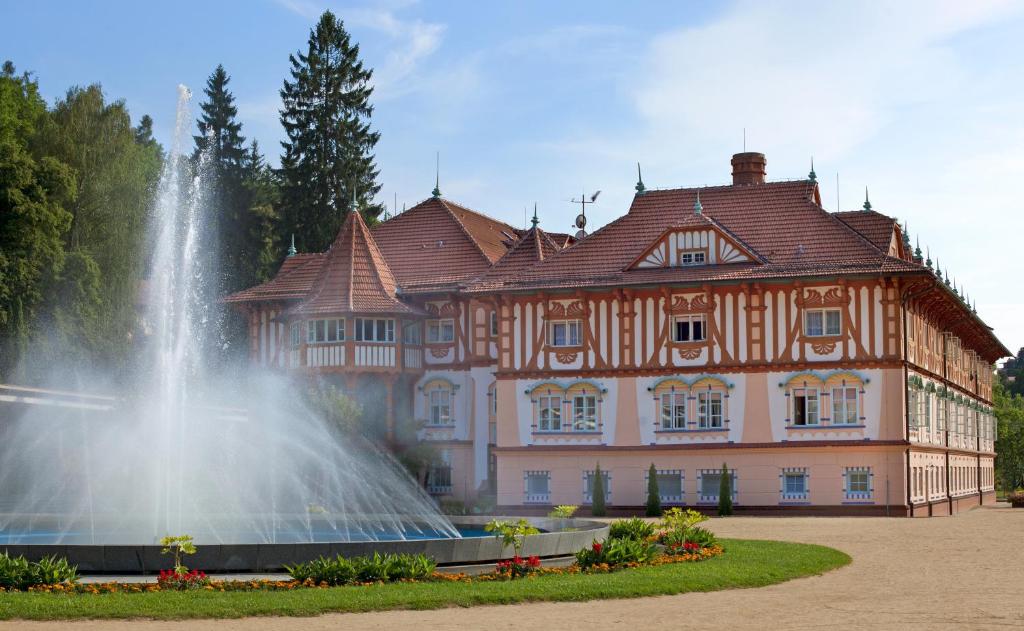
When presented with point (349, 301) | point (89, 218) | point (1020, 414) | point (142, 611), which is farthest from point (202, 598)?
point (1020, 414)

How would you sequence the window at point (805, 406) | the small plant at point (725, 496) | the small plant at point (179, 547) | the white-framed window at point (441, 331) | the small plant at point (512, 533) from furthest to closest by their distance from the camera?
the white-framed window at point (441, 331) < the window at point (805, 406) < the small plant at point (725, 496) < the small plant at point (512, 533) < the small plant at point (179, 547)

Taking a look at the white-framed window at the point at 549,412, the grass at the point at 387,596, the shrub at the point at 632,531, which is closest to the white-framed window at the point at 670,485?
the white-framed window at the point at 549,412

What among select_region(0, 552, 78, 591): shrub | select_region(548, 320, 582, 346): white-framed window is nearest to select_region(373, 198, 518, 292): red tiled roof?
select_region(548, 320, 582, 346): white-framed window

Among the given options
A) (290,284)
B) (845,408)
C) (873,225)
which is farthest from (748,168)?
(290,284)

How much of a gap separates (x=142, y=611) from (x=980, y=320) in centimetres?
5402

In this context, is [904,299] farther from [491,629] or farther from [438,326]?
[491,629]

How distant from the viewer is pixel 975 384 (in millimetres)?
72938

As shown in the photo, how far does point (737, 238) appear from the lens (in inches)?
2092

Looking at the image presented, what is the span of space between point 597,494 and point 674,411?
411 centimetres

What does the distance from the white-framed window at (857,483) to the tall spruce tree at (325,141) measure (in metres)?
37.4

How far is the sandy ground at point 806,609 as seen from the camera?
18172 mm

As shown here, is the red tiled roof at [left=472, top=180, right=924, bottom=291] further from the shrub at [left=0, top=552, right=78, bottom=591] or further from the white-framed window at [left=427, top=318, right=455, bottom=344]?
the shrub at [left=0, top=552, right=78, bottom=591]

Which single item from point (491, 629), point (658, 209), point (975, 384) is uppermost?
point (658, 209)

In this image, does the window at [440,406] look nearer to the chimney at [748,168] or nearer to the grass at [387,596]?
the chimney at [748,168]
